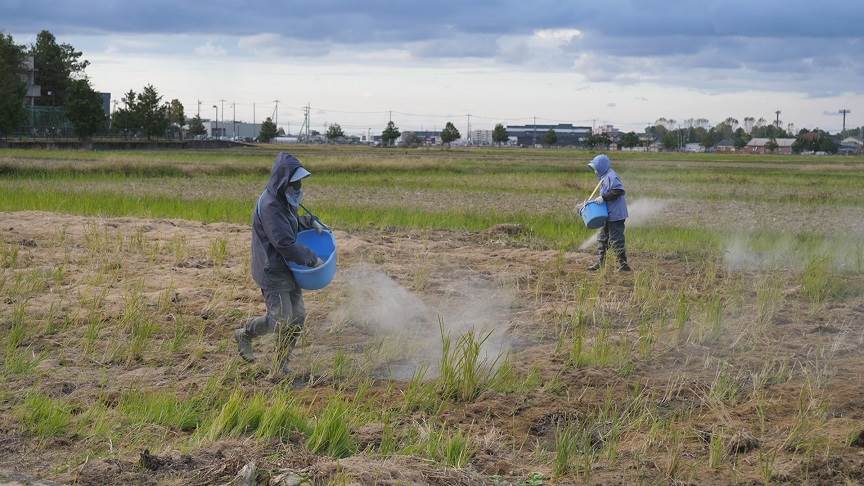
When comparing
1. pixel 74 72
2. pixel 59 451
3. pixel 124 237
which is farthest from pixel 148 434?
pixel 74 72

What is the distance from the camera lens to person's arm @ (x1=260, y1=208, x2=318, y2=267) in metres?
6.68

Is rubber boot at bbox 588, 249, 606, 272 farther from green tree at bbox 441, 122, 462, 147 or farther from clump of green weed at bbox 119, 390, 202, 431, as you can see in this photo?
green tree at bbox 441, 122, 462, 147

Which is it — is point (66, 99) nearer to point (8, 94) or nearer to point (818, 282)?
point (8, 94)

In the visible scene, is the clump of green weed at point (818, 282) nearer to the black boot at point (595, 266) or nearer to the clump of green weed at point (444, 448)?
the black boot at point (595, 266)

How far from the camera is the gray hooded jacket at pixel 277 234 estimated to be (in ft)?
21.9

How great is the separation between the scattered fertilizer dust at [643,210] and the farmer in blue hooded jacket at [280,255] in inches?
443

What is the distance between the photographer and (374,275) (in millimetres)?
10719

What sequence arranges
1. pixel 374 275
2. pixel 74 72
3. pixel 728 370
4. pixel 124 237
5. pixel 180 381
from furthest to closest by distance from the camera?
pixel 74 72, pixel 124 237, pixel 374 275, pixel 728 370, pixel 180 381

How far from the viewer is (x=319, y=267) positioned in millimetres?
6770

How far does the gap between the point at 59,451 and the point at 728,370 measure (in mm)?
4594

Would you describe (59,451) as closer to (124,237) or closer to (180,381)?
(180,381)

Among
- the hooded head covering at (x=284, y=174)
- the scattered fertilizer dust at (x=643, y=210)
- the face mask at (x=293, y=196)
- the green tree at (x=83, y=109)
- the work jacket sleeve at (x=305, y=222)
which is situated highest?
the green tree at (x=83, y=109)

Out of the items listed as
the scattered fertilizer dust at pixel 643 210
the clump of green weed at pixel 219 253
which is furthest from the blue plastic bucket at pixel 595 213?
the scattered fertilizer dust at pixel 643 210

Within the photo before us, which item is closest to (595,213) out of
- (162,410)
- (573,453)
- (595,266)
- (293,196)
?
(595,266)
